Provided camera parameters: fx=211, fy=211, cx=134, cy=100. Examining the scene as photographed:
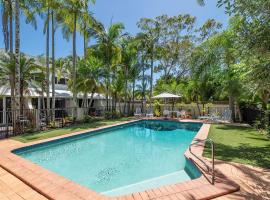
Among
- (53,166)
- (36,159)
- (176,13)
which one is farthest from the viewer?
(176,13)

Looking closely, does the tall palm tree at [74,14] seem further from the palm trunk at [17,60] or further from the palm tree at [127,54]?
the palm tree at [127,54]

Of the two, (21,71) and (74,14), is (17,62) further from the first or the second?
(74,14)

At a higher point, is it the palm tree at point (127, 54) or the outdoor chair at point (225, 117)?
the palm tree at point (127, 54)

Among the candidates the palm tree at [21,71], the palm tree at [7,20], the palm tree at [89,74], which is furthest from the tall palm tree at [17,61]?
the palm tree at [89,74]

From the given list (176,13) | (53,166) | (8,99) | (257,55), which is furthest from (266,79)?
(176,13)

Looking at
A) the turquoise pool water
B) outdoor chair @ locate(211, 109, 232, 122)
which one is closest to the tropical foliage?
outdoor chair @ locate(211, 109, 232, 122)

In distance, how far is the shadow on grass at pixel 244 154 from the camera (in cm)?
646

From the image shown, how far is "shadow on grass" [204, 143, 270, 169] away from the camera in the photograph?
646 centimetres

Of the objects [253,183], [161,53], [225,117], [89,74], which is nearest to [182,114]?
[225,117]

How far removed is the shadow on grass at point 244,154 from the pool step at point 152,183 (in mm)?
1261

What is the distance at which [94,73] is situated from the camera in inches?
766

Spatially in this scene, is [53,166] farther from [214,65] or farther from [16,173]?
[214,65]

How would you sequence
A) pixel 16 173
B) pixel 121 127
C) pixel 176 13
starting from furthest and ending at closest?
pixel 176 13, pixel 121 127, pixel 16 173

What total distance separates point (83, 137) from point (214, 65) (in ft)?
43.4
